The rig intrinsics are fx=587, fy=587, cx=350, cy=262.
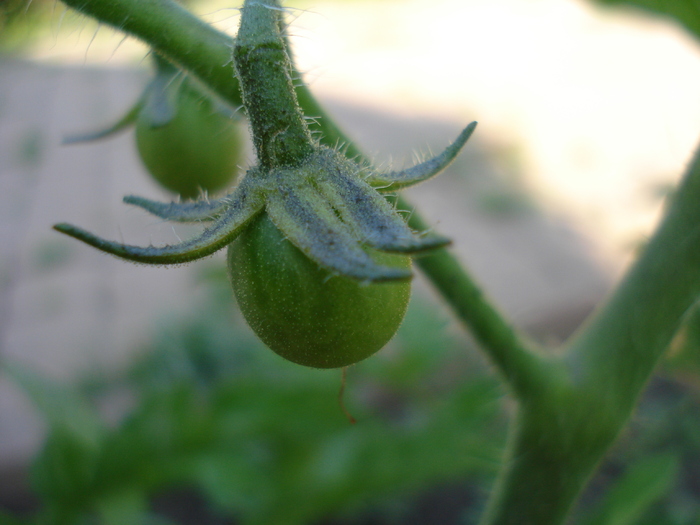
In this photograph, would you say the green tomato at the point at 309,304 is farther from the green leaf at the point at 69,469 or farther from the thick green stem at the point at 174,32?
the green leaf at the point at 69,469

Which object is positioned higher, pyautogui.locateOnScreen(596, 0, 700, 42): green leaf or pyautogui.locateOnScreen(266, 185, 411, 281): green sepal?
pyautogui.locateOnScreen(596, 0, 700, 42): green leaf

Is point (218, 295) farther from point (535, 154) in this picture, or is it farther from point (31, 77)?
point (31, 77)

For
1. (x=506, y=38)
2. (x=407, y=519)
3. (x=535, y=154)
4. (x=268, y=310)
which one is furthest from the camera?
(x=506, y=38)

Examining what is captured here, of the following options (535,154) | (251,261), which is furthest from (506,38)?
(251,261)

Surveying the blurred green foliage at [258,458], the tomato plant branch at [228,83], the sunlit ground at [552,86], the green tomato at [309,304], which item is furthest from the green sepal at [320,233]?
the sunlit ground at [552,86]

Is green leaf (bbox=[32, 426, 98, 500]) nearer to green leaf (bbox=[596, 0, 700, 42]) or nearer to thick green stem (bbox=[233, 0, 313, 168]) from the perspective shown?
thick green stem (bbox=[233, 0, 313, 168])

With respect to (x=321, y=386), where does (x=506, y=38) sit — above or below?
above

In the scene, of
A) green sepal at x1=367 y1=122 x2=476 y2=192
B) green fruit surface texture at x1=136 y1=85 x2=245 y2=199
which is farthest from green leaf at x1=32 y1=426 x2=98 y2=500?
green sepal at x1=367 y1=122 x2=476 y2=192
